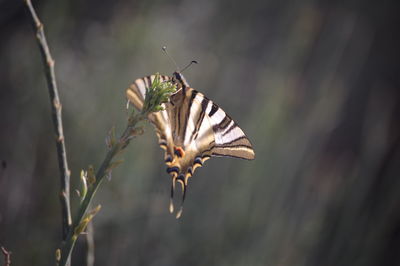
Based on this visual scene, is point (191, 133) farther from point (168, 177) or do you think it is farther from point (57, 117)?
point (168, 177)

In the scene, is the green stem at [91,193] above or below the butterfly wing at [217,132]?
below

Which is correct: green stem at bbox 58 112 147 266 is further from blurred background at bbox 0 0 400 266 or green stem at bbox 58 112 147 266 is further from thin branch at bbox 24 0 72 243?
blurred background at bbox 0 0 400 266

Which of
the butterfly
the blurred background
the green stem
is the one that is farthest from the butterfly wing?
the blurred background

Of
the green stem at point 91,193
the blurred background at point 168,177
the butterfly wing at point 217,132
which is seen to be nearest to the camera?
the green stem at point 91,193

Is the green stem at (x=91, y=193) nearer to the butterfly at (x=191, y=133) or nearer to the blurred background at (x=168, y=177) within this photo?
the butterfly at (x=191, y=133)

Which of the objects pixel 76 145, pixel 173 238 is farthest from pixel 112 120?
pixel 173 238

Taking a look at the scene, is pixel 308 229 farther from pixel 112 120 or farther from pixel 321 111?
pixel 112 120

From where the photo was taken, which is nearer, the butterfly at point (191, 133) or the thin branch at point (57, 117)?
the thin branch at point (57, 117)

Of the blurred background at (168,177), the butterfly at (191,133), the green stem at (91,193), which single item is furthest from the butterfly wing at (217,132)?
the blurred background at (168,177)
